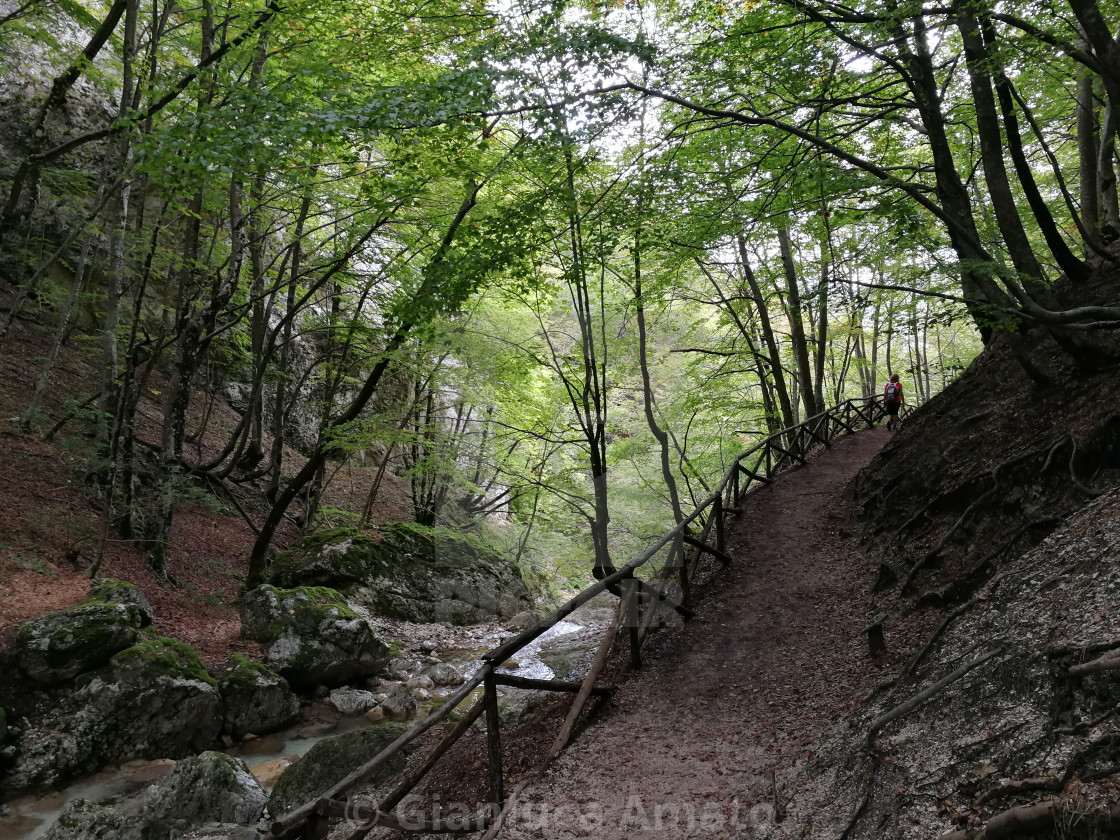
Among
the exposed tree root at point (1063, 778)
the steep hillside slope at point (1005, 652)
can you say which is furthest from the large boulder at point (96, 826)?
the exposed tree root at point (1063, 778)

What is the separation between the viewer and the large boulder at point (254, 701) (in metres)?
8.03

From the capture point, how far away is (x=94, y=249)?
551 inches

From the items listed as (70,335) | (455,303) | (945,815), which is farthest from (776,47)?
(70,335)

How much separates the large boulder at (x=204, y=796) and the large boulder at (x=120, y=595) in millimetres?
3023

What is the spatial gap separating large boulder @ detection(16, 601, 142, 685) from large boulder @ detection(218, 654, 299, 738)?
1352mm

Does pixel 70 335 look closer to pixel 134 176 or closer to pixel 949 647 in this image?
pixel 134 176

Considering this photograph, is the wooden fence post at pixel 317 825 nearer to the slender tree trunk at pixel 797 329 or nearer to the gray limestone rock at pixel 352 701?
the gray limestone rock at pixel 352 701

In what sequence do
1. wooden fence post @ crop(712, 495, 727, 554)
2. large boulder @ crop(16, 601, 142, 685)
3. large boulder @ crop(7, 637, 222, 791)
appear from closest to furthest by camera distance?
large boulder @ crop(7, 637, 222, 791) → large boulder @ crop(16, 601, 142, 685) → wooden fence post @ crop(712, 495, 727, 554)

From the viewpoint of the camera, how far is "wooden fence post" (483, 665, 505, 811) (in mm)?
4246

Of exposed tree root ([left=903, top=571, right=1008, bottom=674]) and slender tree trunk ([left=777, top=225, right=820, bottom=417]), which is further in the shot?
slender tree trunk ([left=777, top=225, right=820, bottom=417])

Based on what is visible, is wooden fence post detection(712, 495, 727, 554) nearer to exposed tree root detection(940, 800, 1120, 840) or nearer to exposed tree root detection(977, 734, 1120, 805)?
exposed tree root detection(977, 734, 1120, 805)

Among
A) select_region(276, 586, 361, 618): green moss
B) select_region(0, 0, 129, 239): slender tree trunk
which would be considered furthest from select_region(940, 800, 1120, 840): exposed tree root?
select_region(0, 0, 129, 239): slender tree trunk

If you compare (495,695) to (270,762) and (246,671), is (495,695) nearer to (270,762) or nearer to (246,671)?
(270,762)

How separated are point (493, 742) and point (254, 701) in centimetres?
557
